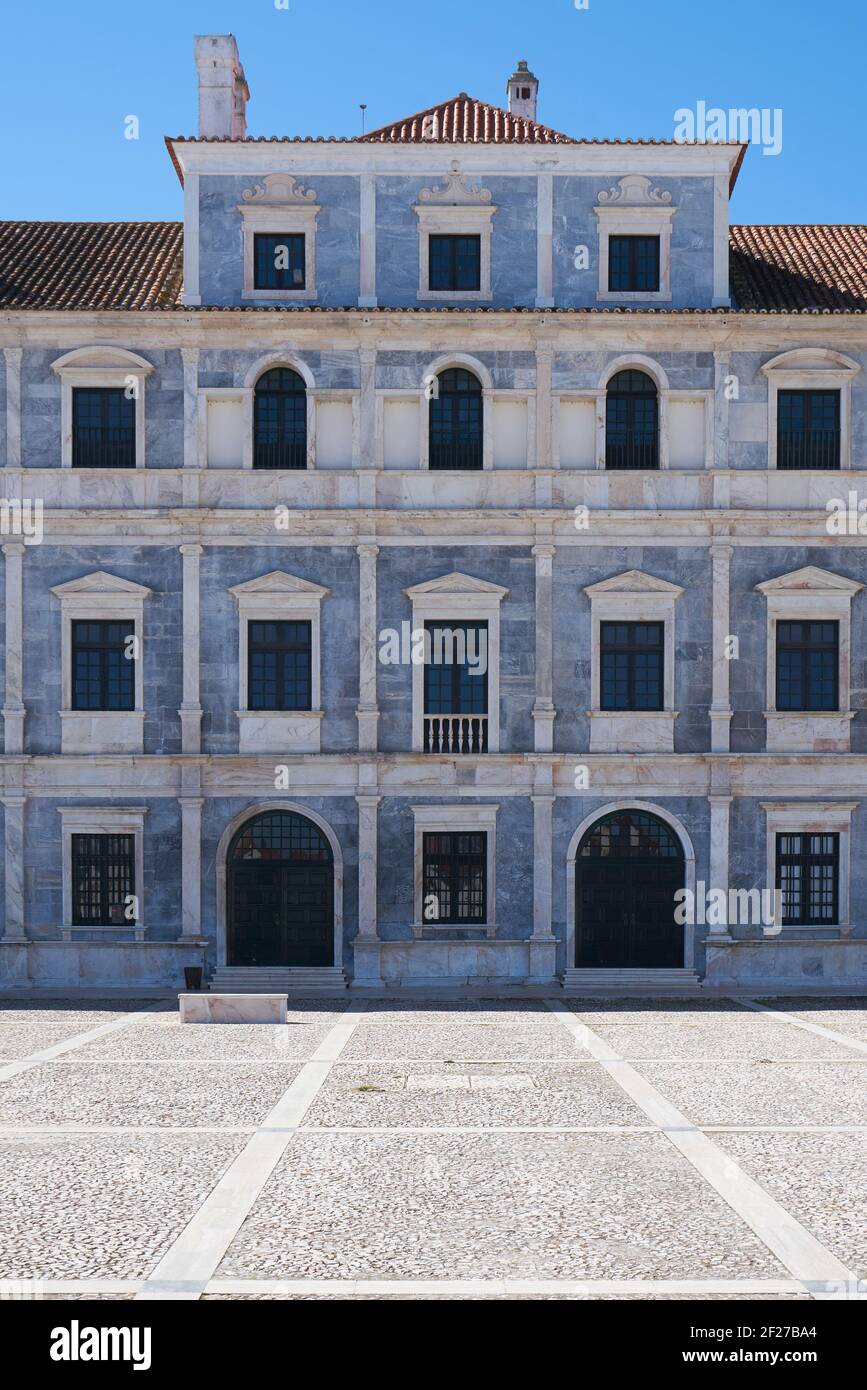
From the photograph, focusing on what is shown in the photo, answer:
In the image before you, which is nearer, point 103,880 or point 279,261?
point 103,880

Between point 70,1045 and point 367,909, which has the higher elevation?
point 367,909

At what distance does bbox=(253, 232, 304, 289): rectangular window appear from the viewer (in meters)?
29.7

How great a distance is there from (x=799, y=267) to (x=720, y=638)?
31.8 ft

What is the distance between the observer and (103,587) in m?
28.8

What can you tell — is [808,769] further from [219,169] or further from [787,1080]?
A: [219,169]

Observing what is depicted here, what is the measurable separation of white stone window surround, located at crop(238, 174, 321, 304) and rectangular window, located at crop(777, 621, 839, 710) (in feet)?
44.1

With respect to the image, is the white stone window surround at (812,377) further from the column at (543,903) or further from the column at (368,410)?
the column at (543,903)

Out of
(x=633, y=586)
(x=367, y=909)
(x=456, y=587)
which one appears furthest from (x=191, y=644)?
(x=633, y=586)

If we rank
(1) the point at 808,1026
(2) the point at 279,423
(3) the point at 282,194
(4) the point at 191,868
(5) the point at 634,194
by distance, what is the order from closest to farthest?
(1) the point at 808,1026
(4) the point at 191,868
(2) the point at 279,423
(3) the point at 282,194
(5) the point at 634,194

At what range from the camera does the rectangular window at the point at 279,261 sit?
29.7 m

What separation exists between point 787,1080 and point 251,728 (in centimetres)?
1502

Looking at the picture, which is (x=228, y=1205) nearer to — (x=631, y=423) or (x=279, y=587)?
(x=279, y=587)

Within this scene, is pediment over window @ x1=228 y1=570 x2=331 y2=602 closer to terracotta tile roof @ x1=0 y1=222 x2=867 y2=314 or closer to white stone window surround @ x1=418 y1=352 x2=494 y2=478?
white stone window surround @ x1=418 y1=352 x2=494 y2=478
